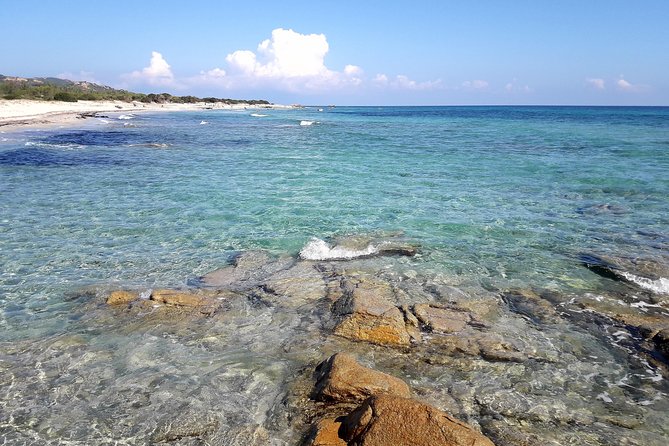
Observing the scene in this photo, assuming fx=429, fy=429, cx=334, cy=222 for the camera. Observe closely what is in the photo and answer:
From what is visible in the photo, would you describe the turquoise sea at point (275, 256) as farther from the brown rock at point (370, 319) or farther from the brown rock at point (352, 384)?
the brown rock at point (352, 384)

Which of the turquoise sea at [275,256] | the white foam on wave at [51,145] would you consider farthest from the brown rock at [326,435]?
the white foam on wave at [51,145]

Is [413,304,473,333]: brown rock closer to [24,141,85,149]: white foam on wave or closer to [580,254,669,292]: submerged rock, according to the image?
[580,254,669,292]: submerged rock

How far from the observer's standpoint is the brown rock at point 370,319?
22.3ft

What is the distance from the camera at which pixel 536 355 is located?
654cm

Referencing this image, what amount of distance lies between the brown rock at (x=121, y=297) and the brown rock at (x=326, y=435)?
5024mm

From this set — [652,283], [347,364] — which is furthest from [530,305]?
[347,364]

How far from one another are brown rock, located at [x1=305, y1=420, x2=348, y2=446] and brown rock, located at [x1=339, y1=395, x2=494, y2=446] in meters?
0.09

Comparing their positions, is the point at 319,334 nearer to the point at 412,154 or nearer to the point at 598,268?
the point at 598,268

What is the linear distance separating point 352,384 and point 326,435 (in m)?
0.79

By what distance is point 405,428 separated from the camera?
399 centimetres

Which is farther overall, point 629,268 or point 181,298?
point 629,268

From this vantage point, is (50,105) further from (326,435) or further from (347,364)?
(326,435)

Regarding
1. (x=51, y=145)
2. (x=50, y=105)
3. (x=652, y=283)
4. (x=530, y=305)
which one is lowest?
(x=530, y=305)

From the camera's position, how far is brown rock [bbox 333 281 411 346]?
6.79 metres
